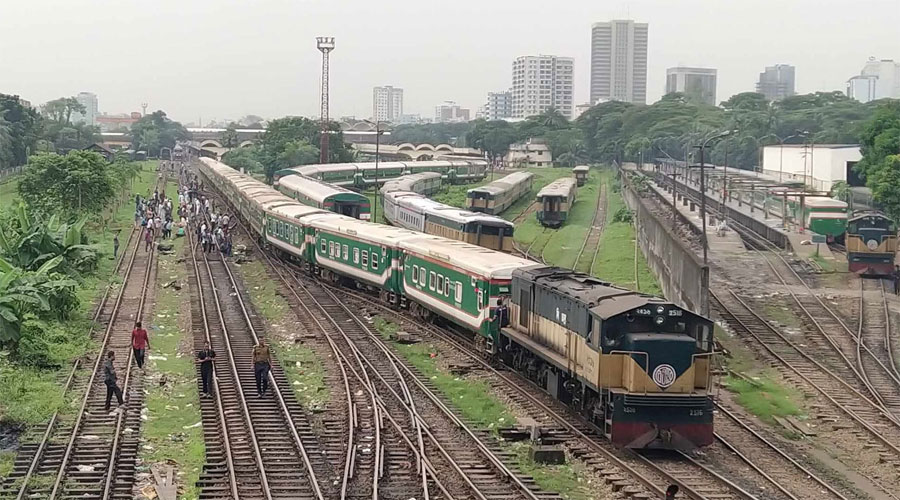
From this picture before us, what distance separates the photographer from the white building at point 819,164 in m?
74.4

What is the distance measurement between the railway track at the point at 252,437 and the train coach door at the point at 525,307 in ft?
14.8

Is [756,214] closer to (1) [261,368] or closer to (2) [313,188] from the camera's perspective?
(2) [313,188]

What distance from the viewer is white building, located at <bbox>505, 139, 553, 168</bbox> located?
149 m

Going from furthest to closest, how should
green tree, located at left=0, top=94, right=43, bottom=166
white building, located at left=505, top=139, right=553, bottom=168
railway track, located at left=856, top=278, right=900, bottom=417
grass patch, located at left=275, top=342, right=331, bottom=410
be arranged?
white building, located at left=505, top=139, right=553, bottom=168 < green tree, located at left=0, top=94, right=43, bottom=166 < railway track, located at left=856, top=278, right=900, bottom=417 < grass patch, located at left=275, top=342, right=331, bottom=410

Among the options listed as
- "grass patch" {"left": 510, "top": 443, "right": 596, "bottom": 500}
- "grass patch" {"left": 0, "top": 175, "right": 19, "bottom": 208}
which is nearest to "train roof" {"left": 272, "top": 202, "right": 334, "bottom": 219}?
"grass patch" {"left": 510, "top": 443, "right": 596, "bottom": 500}

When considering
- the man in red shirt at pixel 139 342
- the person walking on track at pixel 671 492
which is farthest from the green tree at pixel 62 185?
the person walking on track at pixel 671 492

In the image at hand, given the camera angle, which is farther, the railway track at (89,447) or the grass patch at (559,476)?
the grass patch at (559,476)

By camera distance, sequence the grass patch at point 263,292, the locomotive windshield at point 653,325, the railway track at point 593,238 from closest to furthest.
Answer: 1. the locomotive windshield at point 653,325
2. the grass patch at point 263,292
3. the railway track at point 593,238

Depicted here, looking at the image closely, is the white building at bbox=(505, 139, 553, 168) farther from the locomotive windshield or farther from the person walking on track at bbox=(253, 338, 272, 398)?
the locomotive windshield

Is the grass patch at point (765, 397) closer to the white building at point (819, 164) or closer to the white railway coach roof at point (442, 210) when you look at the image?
the white railway coach roof at point (442, 210)

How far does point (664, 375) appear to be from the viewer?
1616cm

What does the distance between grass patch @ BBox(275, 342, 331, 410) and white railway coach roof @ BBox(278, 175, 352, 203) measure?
2362 cm

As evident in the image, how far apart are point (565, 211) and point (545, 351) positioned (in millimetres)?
42409

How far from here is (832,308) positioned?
32.9 metres
